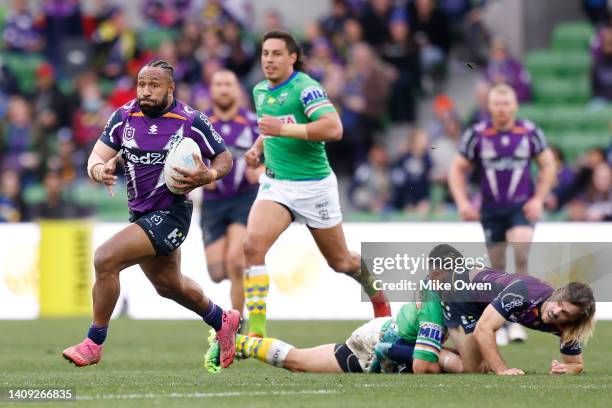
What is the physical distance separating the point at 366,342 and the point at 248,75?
43.6 feet

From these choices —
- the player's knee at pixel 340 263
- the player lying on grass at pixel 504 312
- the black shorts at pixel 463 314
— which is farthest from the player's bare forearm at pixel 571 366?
the player's knee at pixel 340 263

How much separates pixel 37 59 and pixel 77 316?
711 centimetres

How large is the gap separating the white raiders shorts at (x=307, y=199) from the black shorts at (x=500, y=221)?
10.5ft

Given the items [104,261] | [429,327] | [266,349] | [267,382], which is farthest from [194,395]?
[429,327]

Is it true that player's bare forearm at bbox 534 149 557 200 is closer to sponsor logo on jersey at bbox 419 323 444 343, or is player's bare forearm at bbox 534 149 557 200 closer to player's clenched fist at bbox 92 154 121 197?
sponsor logo on jersey at bbox 419 323 444 343

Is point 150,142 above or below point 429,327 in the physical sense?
above

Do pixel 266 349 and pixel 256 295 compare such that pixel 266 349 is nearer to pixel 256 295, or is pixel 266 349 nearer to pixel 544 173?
pixel 256 295

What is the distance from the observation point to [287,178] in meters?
11.3

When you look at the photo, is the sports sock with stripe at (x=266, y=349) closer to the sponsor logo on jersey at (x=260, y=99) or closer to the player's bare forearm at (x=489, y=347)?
the player's bare forearm at (x=489, y=347)

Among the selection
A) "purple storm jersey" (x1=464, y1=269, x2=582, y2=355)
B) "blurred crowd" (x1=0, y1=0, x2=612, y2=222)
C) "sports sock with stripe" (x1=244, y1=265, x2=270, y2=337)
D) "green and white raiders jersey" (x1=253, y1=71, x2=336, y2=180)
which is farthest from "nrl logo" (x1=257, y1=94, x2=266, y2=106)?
"blurred crowd" (x1=0, y1=0, x2=612, y2=222)

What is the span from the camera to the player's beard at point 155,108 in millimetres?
9797

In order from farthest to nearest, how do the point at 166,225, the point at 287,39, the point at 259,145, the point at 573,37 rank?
the point at 573,37 → the point at 259,145 → the point at 287,39 → the point at 166,225

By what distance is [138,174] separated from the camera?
9859mm

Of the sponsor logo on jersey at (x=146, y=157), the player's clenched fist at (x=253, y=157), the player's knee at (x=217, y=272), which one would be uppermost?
the sponsor logo on jersey at (x=146, y=157)
